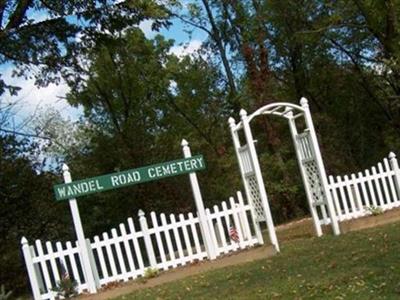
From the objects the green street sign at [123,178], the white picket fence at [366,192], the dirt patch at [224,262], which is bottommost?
the dirt patch at [224,262]

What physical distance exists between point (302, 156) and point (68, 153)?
16797 mm

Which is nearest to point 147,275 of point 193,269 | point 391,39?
point 193,269

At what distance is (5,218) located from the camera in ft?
58.9

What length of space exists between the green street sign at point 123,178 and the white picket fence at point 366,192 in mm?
3508

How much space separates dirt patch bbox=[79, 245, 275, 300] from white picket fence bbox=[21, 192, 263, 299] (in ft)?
1.08

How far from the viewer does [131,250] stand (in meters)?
13.0

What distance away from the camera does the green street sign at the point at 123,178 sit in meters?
12.5

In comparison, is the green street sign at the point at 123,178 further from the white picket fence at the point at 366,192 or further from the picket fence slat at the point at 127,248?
the white picket fence at the point at 366,192

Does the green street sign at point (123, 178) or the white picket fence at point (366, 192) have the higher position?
the green street sign at point (123, 178)

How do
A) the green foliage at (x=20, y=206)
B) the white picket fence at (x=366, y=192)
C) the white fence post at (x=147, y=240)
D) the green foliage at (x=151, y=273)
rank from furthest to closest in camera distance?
the green foliage at (x=20, y=206)
the white picket fence at (x=366, y=192)
the white fence post at (x=147, y=240)
the green foliage at (x=151, y=273)

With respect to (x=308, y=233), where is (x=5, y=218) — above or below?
above

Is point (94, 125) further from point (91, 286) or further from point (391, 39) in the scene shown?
point (91, 286)

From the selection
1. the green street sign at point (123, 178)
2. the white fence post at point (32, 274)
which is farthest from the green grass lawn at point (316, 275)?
the green street sign at point (123, 178)

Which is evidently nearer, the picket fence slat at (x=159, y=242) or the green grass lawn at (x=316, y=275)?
the green grass lawn at (x=316, y=275)
